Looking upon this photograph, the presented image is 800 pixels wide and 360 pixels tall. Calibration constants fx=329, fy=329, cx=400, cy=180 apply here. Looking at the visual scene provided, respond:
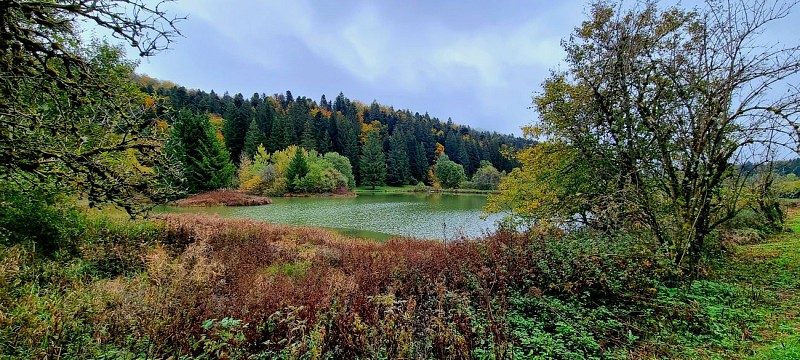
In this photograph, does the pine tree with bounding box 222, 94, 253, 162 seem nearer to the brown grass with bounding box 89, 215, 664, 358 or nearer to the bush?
the bush

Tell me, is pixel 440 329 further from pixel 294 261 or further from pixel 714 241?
pixel 714 241

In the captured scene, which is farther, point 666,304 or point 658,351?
point 666,304

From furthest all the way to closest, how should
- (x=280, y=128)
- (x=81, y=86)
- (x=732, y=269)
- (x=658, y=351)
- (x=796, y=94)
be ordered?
(x=280, y=128), (x=732, y=269), (x=796, y=94), (x=658, y=351), (x=81, y=86)

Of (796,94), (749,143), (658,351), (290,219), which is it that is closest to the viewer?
(658,351)

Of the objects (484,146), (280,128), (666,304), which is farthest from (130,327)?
(484,146)

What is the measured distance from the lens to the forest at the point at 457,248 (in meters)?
3.36

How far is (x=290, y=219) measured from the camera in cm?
2211

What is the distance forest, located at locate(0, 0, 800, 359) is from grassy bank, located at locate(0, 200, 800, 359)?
0.13 feet

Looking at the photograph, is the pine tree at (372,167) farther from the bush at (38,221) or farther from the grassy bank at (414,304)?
the bush at (38,221)

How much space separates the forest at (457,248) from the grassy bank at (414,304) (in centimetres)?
4

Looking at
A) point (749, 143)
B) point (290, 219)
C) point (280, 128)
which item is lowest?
point (290, 219)

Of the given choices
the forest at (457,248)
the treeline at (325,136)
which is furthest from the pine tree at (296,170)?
the forest at (457,248)

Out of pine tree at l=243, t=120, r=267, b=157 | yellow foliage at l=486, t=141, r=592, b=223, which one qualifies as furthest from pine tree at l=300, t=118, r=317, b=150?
yellow foliage at l=486, t=141, r=592, b=223

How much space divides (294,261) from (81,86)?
662cm
